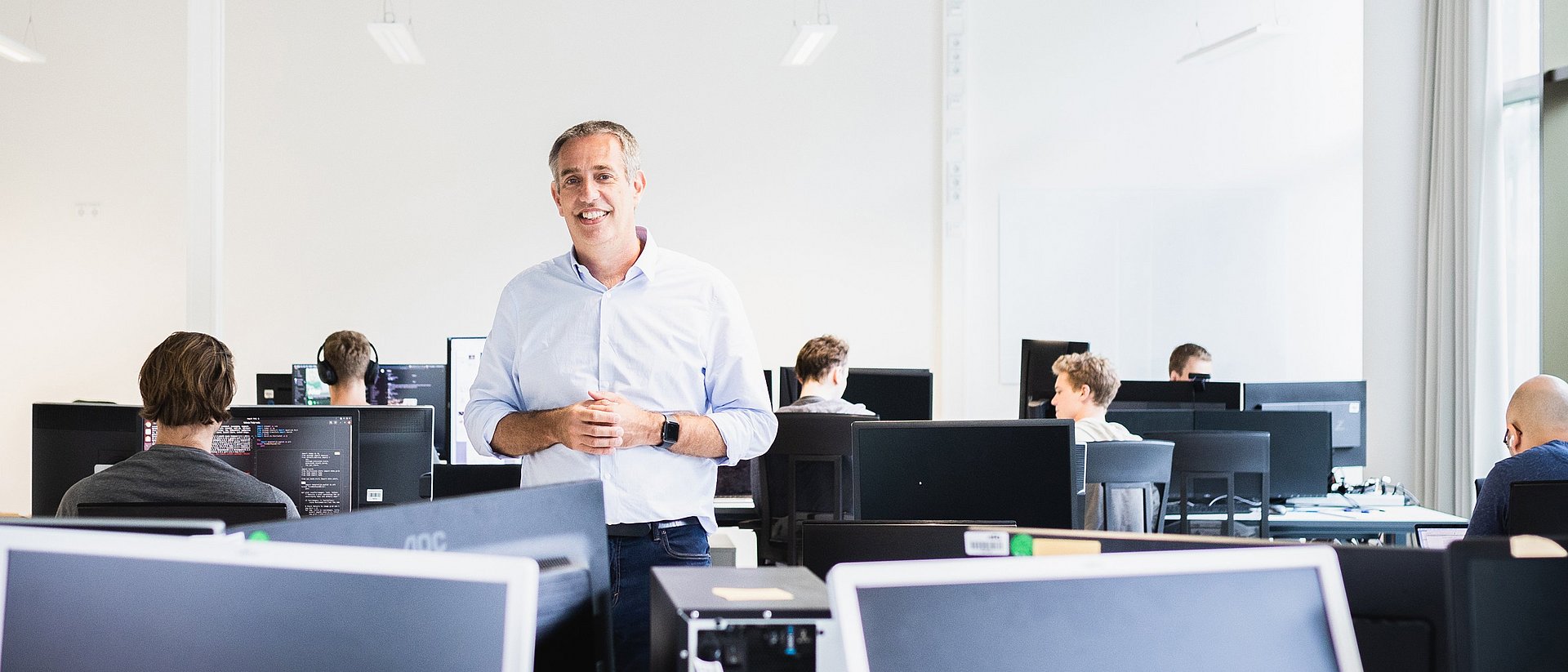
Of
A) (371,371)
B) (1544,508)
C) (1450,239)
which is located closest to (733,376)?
(1544,508)

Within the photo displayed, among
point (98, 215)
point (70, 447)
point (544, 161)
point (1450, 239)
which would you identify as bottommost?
point (70, 447)

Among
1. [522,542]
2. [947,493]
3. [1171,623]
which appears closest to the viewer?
[1171,623]

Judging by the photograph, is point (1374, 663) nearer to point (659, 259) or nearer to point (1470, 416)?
point (659, 259)

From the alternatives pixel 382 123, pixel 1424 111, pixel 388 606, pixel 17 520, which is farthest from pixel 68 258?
pixel 1424 111

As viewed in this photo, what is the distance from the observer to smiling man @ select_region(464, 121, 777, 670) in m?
1.93

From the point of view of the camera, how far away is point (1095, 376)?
394 cm

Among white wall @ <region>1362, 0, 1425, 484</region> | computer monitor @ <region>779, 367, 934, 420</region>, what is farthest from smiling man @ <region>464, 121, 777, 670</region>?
white wall @ <region>1362, 0, 1425, 484</region>

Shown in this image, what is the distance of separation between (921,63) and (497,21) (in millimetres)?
2802

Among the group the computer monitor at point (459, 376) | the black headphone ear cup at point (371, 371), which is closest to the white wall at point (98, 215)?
the black headphone ear cup at point (371, 371)

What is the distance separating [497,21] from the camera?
24.4 ft

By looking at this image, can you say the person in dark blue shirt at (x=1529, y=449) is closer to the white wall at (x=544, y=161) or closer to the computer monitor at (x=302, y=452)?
the computer monitor at (x=302, y=452)

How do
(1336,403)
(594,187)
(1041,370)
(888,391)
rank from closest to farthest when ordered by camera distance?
(594,187), (1336,403), (1041,370), (888,391)

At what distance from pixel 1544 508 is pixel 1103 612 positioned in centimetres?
153

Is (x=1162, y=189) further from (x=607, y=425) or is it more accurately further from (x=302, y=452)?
(x=607, y=425)
